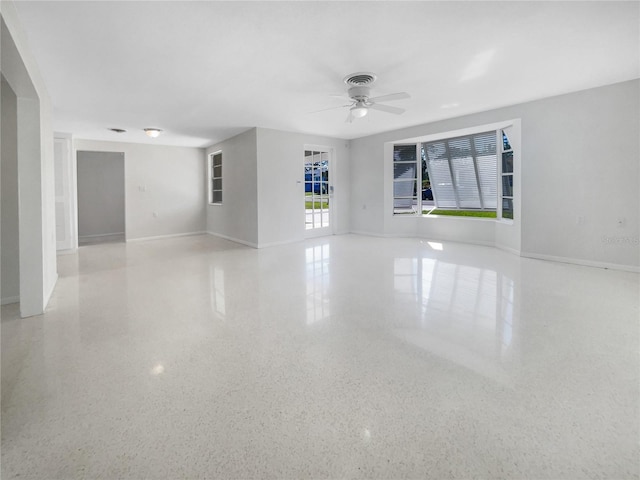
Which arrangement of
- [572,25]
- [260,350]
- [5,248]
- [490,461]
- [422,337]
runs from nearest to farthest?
[490,461], [260,350], [422,337], [572,25], [5,248]

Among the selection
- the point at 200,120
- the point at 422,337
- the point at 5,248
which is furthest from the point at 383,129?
the point at 5,248

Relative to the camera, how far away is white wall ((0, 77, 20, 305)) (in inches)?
136

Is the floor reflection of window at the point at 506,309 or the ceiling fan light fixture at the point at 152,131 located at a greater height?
the ceiling fan light fixture at the point at 152,131

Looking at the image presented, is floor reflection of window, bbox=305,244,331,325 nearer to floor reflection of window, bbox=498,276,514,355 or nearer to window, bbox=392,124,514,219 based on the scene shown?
floor reflection of window, bbox=498,276,514,355

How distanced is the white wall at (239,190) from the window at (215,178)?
0.25 meters

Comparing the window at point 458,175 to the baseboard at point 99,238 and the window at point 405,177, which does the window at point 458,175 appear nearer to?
the window at point 405,177

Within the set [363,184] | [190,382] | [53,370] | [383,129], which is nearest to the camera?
[190,382]

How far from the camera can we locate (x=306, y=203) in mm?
7777

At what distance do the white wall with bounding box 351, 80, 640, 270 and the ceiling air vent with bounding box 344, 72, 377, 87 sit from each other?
297cm

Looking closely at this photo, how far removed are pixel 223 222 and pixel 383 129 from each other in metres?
4.34

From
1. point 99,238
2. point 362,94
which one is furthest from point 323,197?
point 99,238

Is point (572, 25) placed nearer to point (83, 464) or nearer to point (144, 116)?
point (83, 464)

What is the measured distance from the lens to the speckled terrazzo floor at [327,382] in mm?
1367

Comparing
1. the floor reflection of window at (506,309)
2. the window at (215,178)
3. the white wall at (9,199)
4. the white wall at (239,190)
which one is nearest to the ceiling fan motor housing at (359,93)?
the floor reflection of window at (506,309)
